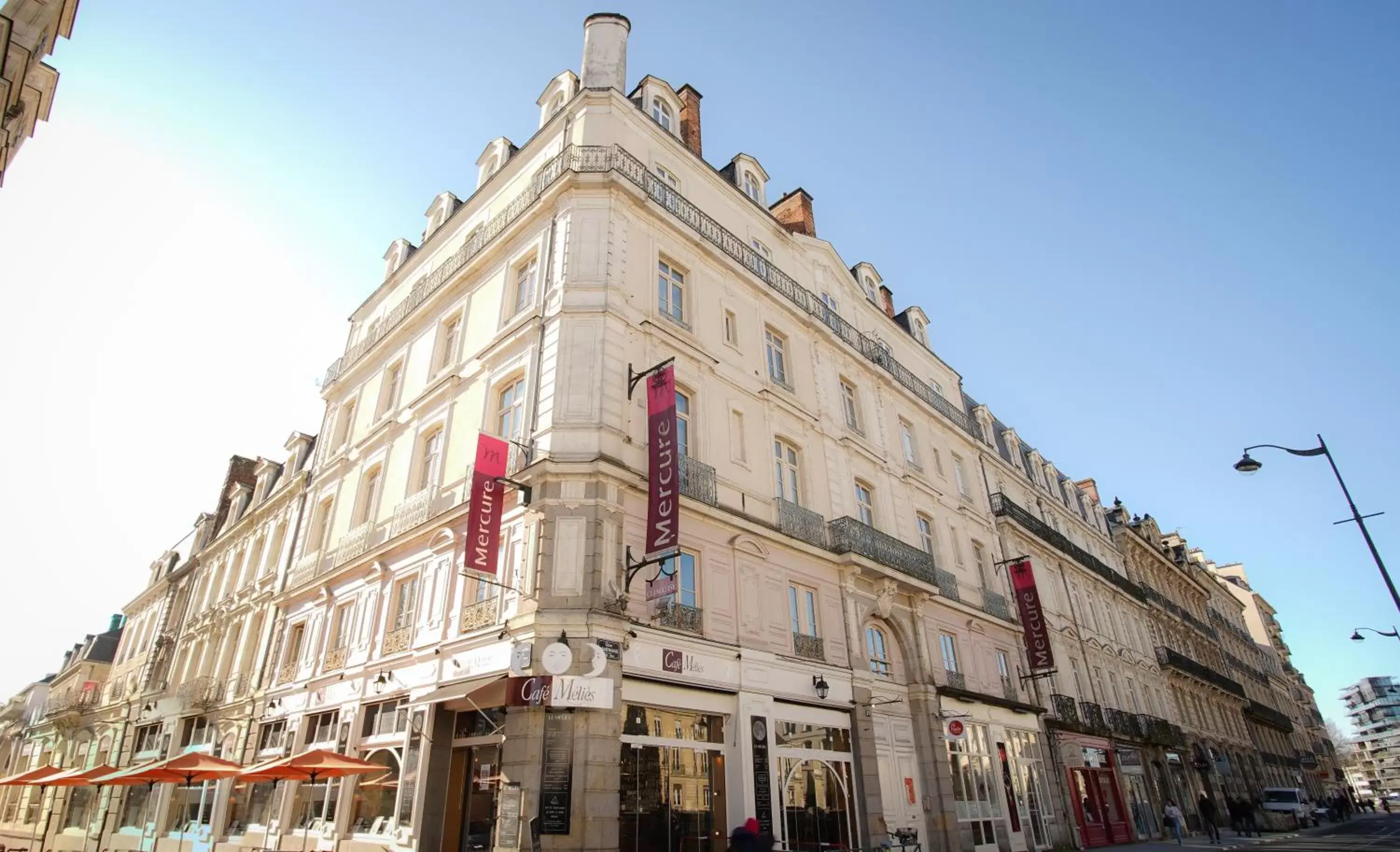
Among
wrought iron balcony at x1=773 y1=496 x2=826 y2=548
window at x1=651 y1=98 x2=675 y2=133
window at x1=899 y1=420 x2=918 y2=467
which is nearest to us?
wrought iron balcony at x1=773 y1=496 x2=826 y2=548

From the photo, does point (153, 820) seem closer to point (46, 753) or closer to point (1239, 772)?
point (46, 753)

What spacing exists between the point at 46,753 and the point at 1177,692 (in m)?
57.4

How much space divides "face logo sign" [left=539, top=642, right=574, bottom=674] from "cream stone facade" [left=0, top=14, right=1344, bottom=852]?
7 cm

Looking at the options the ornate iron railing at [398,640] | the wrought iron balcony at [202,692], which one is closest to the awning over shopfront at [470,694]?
the ornate iron railing at [398,640]

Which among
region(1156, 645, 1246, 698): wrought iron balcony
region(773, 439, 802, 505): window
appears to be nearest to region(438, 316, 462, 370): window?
region(773, 439, 802, 505): window

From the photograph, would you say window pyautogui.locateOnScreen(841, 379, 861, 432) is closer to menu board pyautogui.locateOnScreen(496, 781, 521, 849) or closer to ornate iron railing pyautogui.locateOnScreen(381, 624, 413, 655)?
ornate iron railing pyautogui.locateOnScreen(381, 624, 413, 655)

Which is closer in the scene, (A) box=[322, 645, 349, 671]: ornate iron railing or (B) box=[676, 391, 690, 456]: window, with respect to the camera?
(B) box=[676, 391, 690, 456]: window

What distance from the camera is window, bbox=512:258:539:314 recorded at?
16.2 meters

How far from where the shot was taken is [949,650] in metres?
19.8

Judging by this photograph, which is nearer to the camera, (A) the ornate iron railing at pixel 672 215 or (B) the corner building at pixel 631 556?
(B) the corner building at pixel 631 556

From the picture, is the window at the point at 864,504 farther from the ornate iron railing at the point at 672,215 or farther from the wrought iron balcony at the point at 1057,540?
the wrought iron balcony at the point at 1057,540

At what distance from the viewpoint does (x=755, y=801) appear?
12625mm

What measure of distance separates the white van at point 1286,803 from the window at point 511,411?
3883cm

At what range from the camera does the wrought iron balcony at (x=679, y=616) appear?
12.5 meters
